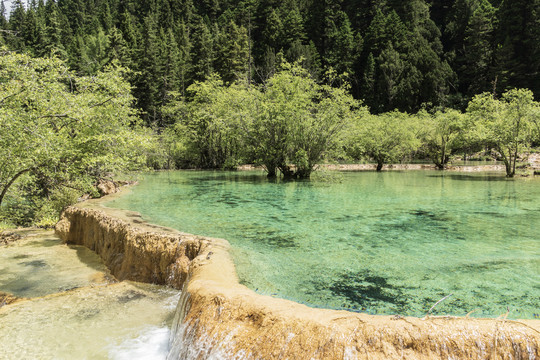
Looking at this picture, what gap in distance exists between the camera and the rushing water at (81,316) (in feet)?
14.1

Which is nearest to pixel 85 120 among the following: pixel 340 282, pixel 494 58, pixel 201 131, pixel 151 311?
pixel 151 311

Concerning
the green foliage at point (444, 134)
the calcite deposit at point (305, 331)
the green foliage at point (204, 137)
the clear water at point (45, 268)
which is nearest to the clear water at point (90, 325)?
the calcite deposit at point (305, 331)

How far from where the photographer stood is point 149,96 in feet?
174

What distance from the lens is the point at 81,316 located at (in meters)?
4.99

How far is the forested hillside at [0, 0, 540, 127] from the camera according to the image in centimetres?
5319

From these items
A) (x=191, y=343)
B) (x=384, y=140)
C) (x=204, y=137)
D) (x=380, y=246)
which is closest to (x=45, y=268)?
(x=191, y=343)

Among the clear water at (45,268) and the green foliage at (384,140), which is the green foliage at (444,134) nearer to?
the green foliage at (384,140)

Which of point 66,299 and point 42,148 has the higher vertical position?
point 42,148

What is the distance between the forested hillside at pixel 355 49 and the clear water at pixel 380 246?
32.7 m

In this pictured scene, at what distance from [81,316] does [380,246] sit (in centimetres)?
548

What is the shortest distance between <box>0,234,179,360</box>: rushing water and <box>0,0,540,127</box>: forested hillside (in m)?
38.2

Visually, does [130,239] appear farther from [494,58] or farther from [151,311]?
[494,58]

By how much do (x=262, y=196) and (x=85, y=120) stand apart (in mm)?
7316

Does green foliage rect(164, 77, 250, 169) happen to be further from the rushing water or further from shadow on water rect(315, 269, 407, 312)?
shadow on water rect(315, 269, 407, 312)
